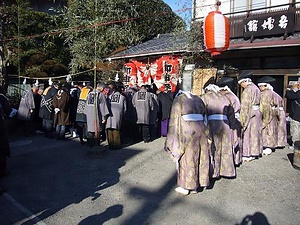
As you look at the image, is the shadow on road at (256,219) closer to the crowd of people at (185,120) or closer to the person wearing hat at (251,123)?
the crowd of people at (185,120)

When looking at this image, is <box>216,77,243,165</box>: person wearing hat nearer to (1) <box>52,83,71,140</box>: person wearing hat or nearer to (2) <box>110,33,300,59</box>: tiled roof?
(2) <box>110,33,300,59</box>: tiled roof

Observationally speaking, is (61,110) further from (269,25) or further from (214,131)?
(269,25)

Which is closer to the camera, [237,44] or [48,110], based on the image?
[48,110]

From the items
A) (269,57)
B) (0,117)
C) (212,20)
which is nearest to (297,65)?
(269,57)

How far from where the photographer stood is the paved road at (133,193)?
13.3ft

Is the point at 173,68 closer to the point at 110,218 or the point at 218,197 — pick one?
the point at 218,197

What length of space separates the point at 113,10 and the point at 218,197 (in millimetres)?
14503

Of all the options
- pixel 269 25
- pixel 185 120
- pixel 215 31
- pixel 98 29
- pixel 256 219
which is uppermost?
pixel 98 29

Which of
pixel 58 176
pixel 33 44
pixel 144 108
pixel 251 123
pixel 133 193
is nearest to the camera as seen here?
pixel 133 193

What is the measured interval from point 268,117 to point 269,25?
3.93 m

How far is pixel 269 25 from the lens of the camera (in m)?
9.63

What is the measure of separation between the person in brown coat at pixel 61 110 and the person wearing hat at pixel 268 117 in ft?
19.0

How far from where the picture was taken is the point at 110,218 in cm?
401

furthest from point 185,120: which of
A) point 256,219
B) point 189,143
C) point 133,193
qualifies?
point 256,219
